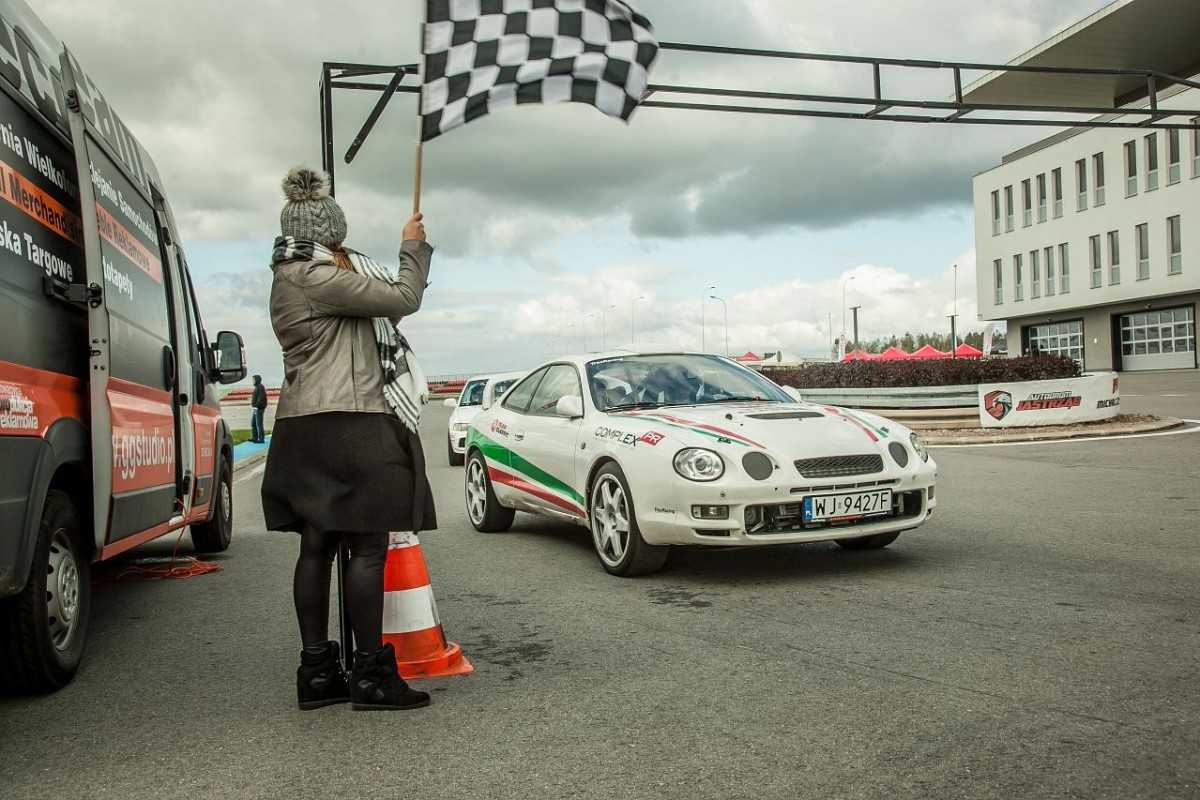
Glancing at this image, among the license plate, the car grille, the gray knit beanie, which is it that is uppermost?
the gray knit beanie

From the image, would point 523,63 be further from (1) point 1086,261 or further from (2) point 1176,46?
(1) point 1086,261

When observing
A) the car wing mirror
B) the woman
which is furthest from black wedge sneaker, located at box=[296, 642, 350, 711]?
the car wing mirror

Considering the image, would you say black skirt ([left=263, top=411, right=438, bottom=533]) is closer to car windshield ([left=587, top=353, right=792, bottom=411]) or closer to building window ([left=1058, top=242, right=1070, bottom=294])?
car windshield ([left=587, top=353, right=792, bottom=411])

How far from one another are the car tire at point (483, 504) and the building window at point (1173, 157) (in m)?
40.8

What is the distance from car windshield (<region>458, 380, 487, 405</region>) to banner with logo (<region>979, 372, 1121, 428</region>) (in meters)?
8.54

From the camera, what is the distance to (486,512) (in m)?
8.53

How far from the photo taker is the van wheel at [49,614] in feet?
12.8

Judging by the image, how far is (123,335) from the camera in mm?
4895

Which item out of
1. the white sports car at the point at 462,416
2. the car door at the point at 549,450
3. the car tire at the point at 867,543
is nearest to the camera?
the car tire at the point at 867,543

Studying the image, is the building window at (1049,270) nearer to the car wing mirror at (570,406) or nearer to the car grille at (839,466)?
the car wing mirror at (570,406)

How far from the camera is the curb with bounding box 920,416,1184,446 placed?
16.7 meters

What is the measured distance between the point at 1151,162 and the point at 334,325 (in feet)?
151

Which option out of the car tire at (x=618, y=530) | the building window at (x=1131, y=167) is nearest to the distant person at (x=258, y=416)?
the car tire at (x=618, y=530)

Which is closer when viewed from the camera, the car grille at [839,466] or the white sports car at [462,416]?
the car grille at [839,466]
